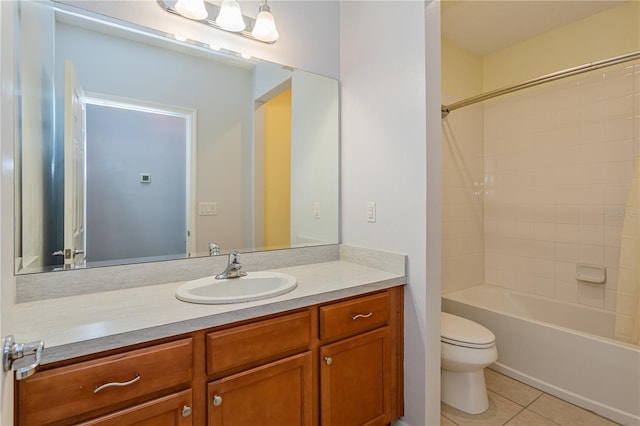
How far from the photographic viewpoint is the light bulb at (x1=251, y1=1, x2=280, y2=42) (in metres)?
1.58

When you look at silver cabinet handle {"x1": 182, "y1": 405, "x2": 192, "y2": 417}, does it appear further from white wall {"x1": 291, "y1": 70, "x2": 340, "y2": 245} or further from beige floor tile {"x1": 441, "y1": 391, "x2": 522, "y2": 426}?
beige floor tile {"x1": 441, "y1": 391, "x2": 522, "y2": 426}

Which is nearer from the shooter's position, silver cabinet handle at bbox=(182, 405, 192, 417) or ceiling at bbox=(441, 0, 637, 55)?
silver cabinet handle at bbox=(182, 405, 192, 417)

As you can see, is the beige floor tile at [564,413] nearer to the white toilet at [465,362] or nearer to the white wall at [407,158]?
the white toilet at [465,362]

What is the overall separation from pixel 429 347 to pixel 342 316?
0.50 m

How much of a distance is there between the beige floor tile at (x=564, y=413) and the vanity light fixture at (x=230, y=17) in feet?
8.37

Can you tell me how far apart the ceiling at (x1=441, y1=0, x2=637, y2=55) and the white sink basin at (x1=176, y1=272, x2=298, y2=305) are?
210cm

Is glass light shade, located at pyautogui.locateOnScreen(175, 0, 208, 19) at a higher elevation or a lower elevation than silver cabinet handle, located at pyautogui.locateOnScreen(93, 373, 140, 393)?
higher

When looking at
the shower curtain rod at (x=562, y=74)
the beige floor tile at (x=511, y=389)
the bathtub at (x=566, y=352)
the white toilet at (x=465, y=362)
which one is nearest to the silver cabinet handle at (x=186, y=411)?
the white toilet at (x=465, y=362)

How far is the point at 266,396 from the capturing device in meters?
1.14

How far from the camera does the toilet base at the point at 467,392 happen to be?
5.73ft

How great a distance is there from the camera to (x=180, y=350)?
96 cm

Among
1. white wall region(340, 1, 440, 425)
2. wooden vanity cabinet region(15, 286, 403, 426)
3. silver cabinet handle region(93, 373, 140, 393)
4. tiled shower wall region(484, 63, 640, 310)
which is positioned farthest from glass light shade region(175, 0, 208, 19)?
tiled shower wall region(484, 63, 640, 310)

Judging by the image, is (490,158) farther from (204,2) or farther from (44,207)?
(44,207)

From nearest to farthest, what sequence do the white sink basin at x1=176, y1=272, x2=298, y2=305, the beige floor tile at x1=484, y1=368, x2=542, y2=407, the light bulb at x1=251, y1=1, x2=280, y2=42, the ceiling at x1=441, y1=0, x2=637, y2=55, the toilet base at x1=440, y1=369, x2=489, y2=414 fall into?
the white sink basin at x1=176, y1=272, x2=298, y2=305
the light bulb at x1=251, y1=1, x2=280, y2=42
the toilet base at x1=440, y1=369, x2=489, y2=414
the beige floor tile at x1=484, y1=368, x2=542, y2=407
the ceiling at x1=441, y1=0, x2=637, y2=55
